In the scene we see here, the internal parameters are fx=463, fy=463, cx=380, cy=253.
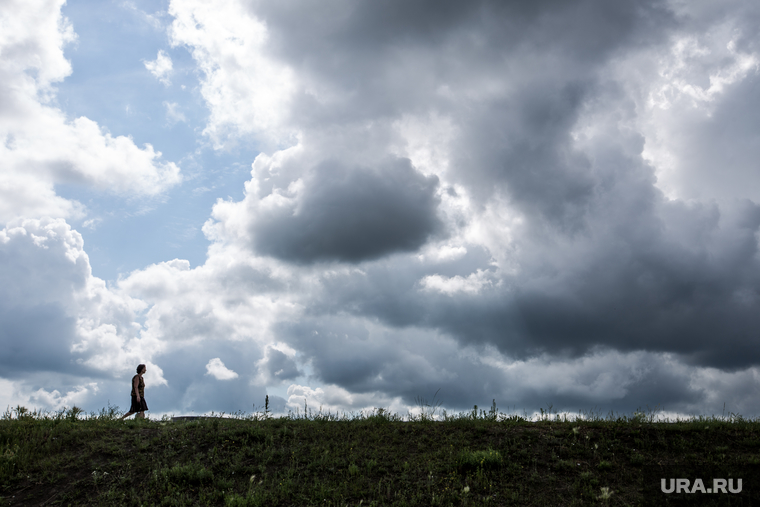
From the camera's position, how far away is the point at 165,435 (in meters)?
11.8

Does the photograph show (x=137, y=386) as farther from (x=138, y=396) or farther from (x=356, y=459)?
(x=356, y=459)

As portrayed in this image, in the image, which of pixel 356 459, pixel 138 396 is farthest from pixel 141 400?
pixel 356 459

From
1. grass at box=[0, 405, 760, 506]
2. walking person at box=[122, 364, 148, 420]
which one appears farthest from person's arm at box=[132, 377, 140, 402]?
grass at box=[0, 405, 760, 506]

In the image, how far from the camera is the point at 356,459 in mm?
10406

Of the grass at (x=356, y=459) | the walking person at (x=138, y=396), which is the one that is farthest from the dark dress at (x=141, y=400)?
the grass at (x=356, y=459)

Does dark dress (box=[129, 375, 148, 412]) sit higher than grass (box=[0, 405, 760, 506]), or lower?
higher

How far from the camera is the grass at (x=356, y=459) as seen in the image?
29.8 feet

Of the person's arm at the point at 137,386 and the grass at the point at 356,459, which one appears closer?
the grass at the point at 356,459

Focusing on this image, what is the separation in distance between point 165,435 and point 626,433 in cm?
1139

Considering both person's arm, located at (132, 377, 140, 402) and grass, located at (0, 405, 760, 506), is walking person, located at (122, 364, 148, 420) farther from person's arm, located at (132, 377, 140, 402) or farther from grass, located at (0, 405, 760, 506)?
grass, located at (0, 405, 760, 506)

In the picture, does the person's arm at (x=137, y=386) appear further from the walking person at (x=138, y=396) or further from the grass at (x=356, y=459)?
the grass at (x=356, y=459)

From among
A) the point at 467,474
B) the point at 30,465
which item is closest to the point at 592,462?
the point at 467,474

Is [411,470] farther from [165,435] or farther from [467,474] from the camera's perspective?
[165,435]

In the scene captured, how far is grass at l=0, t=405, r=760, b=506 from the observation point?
29.8 ft
